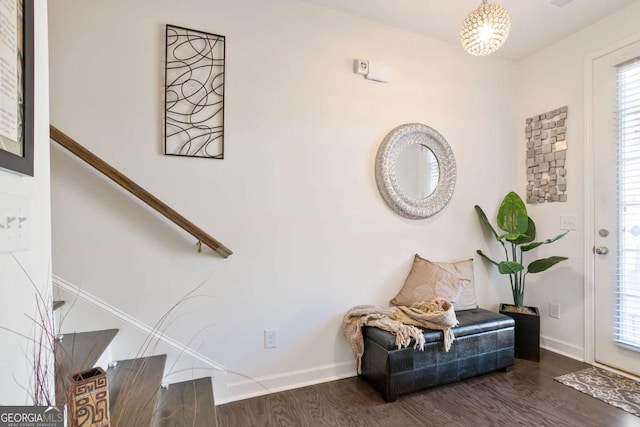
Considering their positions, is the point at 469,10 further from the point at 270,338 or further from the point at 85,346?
the point at 85,346

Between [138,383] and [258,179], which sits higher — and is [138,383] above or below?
below

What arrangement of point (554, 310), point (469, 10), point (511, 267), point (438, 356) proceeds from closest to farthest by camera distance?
point (438, 356), point (469, 10), point (511, 267), point (554, 310)

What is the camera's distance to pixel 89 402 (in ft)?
2.24

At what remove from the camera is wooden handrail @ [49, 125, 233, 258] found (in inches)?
60.4

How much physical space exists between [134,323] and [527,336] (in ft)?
9.53

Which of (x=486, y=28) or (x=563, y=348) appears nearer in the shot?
(x=486, y=28)

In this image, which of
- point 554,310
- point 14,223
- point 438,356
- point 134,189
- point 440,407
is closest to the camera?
point 14,223

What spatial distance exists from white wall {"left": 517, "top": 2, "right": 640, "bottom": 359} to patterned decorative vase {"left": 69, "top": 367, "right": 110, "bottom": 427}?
323 cm

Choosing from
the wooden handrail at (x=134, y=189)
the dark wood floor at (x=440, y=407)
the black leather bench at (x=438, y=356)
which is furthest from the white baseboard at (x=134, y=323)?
the black leather bench at (x=438, y=356)

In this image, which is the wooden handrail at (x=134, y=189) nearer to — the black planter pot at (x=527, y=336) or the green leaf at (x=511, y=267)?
the green leaf at (x=511, y=267)

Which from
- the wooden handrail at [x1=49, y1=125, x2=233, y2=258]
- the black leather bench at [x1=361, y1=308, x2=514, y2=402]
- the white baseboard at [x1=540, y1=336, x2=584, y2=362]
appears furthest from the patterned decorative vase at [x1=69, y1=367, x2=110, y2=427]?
the white baseboard at [x1=540, y1=336, x2=584, y2=362]

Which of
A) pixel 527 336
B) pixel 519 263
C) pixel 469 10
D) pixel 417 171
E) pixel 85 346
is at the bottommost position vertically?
pixel 527 336

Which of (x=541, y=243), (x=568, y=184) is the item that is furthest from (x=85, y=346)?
(x=568, y=184)

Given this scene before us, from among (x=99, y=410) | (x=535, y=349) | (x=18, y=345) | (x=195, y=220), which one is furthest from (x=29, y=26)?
(x=535, y=349)
